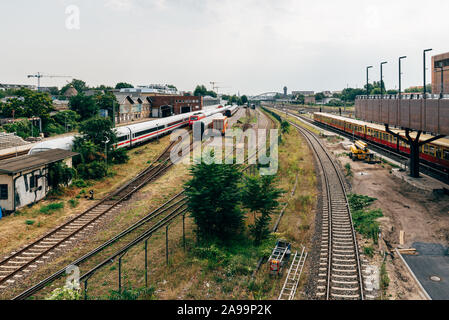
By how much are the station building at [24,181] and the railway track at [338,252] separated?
19.2 metres

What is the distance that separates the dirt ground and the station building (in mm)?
21447

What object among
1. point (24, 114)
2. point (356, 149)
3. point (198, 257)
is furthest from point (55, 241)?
point (24, 114)

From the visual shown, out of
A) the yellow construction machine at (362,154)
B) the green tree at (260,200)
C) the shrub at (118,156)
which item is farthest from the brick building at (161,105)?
the green tree at (260,200)

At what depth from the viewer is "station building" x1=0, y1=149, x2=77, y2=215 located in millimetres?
22047

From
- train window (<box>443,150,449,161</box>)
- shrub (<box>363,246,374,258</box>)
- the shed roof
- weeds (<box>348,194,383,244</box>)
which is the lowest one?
shrub (<box>363,246,374,258</box>)

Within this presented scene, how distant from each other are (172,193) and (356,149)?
76.8 ft

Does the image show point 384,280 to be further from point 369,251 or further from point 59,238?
point 59,238

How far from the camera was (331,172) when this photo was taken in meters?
34.4

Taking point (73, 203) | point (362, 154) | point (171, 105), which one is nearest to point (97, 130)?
point (73, 203)

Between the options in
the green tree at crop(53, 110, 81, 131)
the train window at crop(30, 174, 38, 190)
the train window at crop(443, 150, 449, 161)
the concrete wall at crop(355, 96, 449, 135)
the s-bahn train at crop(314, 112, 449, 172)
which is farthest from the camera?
the green tree at crop(53, 110, 81, 131)

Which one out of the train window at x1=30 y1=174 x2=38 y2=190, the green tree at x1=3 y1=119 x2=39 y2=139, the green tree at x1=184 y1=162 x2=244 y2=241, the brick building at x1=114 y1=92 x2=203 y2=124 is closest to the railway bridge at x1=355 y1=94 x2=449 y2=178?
the green tree at x1=184 y1=162 x2=244 y2=241

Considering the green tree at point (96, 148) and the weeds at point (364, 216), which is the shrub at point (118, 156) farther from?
the weeds at point (364, 216)

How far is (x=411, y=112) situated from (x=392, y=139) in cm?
1651

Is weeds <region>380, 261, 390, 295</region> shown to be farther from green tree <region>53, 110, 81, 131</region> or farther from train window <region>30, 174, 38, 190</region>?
green tree <region>53, 110, 81, 131</region>
